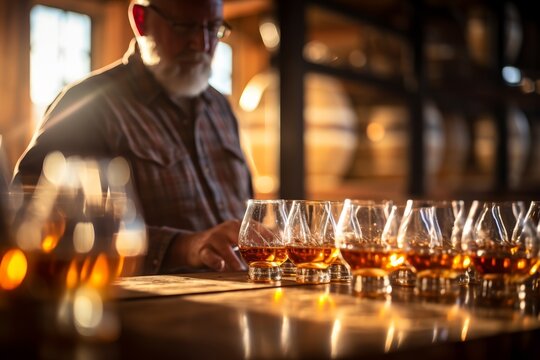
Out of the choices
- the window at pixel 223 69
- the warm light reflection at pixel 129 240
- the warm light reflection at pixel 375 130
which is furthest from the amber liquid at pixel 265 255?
the window at pixel 223 69

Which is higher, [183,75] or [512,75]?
[512,75]

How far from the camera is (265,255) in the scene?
1.77 metres

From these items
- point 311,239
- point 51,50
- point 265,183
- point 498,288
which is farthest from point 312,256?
point 51,50

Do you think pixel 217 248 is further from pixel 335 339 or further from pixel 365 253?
pixel 335 339

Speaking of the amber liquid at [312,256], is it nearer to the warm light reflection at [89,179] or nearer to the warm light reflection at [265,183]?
the warm light reflection at [89,179]

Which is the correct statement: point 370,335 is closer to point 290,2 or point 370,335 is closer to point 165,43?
point 165,43

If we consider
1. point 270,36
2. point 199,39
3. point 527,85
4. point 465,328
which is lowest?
point 465,328

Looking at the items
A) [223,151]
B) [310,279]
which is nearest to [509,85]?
[223,151]

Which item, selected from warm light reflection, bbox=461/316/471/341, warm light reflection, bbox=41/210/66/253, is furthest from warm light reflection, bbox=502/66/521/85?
warm light reflection, bbox=41/210/66/253

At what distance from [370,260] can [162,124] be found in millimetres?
1491

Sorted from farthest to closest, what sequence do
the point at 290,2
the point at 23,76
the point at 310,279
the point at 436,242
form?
the point at 23,76
the point at 290,2
the point at 310,279
the point at 436,242

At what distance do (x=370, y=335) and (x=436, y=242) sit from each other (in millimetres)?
554

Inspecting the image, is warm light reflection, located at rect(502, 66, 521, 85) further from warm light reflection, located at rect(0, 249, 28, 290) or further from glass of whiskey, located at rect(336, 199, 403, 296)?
warm light reflection, located at rect(0, 249, 28, 290)

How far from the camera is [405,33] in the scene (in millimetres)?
4656
